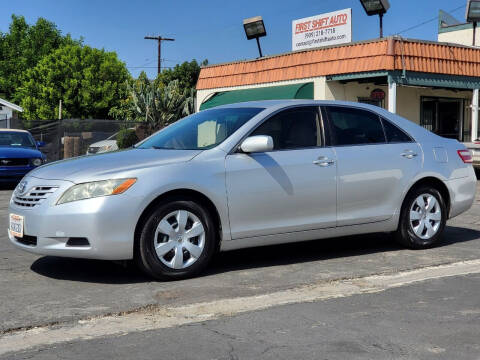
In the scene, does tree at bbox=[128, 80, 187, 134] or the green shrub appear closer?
the green shrub

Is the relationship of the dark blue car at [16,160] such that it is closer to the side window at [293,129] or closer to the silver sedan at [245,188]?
the silver sedan at [245,188]

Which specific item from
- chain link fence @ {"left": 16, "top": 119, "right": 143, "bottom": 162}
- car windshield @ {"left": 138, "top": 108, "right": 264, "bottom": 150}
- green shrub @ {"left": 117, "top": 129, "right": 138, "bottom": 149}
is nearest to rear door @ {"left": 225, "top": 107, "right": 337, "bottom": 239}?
car windshield @ {"left": 138, "top": 108, "right": 264, "bottom": 150}

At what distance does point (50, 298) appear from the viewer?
4914 mm

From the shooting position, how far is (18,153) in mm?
15344

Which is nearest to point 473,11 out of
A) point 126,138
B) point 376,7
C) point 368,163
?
point 376,7

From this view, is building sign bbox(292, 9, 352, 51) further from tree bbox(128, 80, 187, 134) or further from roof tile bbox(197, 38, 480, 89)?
tree bbox(128, 80, 187, 134)

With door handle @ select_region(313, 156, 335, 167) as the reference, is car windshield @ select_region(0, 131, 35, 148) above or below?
above

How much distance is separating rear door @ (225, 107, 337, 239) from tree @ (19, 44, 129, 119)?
52.0 metres

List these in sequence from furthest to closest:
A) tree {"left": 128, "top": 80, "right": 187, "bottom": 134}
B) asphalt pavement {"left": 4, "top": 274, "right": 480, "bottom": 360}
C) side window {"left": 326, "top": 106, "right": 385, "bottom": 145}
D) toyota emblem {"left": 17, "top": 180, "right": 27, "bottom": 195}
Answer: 1. tree {"left": 128, "top": 80, "right": 187, "bottom": 134}
2. side window {"left": 326, "top": 106, "right": 385, "bottom": 145}
3. toyota emblem {"left": 17, "top": 180, "right": 27, "bottom": 195}
4. asphalt pavement {"left": 4, "top": 274, "right": 480, "bottom": 360}

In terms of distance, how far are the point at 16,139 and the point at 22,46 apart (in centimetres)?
6183

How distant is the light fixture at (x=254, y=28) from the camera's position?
24.0 m

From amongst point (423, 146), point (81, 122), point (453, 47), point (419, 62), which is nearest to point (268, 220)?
point (423, 146)

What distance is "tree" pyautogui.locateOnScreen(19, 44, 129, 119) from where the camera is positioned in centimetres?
5659

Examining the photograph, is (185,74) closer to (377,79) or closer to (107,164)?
(377,79)
